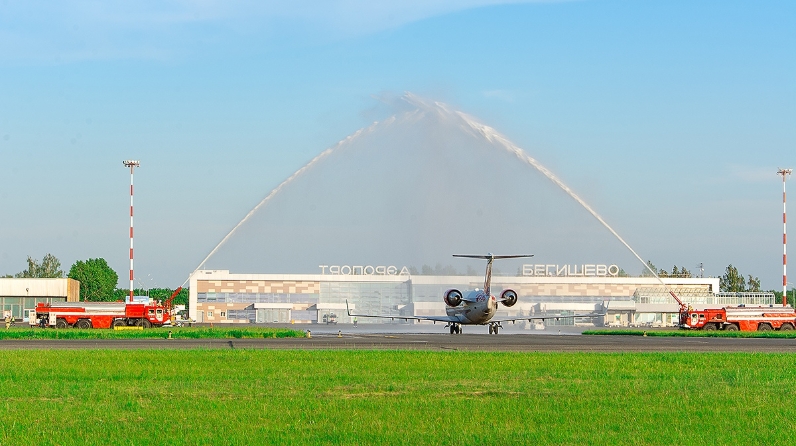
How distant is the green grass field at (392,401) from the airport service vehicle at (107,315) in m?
63.6

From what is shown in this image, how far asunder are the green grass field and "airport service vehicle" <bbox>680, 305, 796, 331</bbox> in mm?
69904

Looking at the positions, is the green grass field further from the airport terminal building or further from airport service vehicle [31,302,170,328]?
the airport terminal building

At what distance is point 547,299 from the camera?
16275 centimetres

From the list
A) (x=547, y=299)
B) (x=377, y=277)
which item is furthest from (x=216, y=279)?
(x=547, y=299)

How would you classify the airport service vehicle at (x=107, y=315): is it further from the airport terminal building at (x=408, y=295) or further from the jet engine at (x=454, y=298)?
the airport terminal building at (x=408, y=295)

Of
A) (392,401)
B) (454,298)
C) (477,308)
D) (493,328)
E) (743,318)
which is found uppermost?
(454,298)

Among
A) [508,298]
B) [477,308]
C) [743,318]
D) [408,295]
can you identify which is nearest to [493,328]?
[477,308]

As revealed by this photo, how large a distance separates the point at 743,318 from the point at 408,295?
68661 millimetres

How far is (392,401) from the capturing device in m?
23.0

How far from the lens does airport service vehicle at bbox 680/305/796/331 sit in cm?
10369

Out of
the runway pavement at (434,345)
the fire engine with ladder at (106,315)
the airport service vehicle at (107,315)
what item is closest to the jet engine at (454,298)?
the runway pavement at (434,345)

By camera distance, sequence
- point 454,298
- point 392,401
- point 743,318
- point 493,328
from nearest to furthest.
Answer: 1. point 392,401
2. point 454,298
3. point 493,328
4. point 743,318

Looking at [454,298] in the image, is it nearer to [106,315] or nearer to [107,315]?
[107,315]

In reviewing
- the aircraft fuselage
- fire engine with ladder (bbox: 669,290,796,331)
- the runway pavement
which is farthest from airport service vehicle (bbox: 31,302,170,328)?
fire engine with ladder (bbox: 669,290,796,331)
